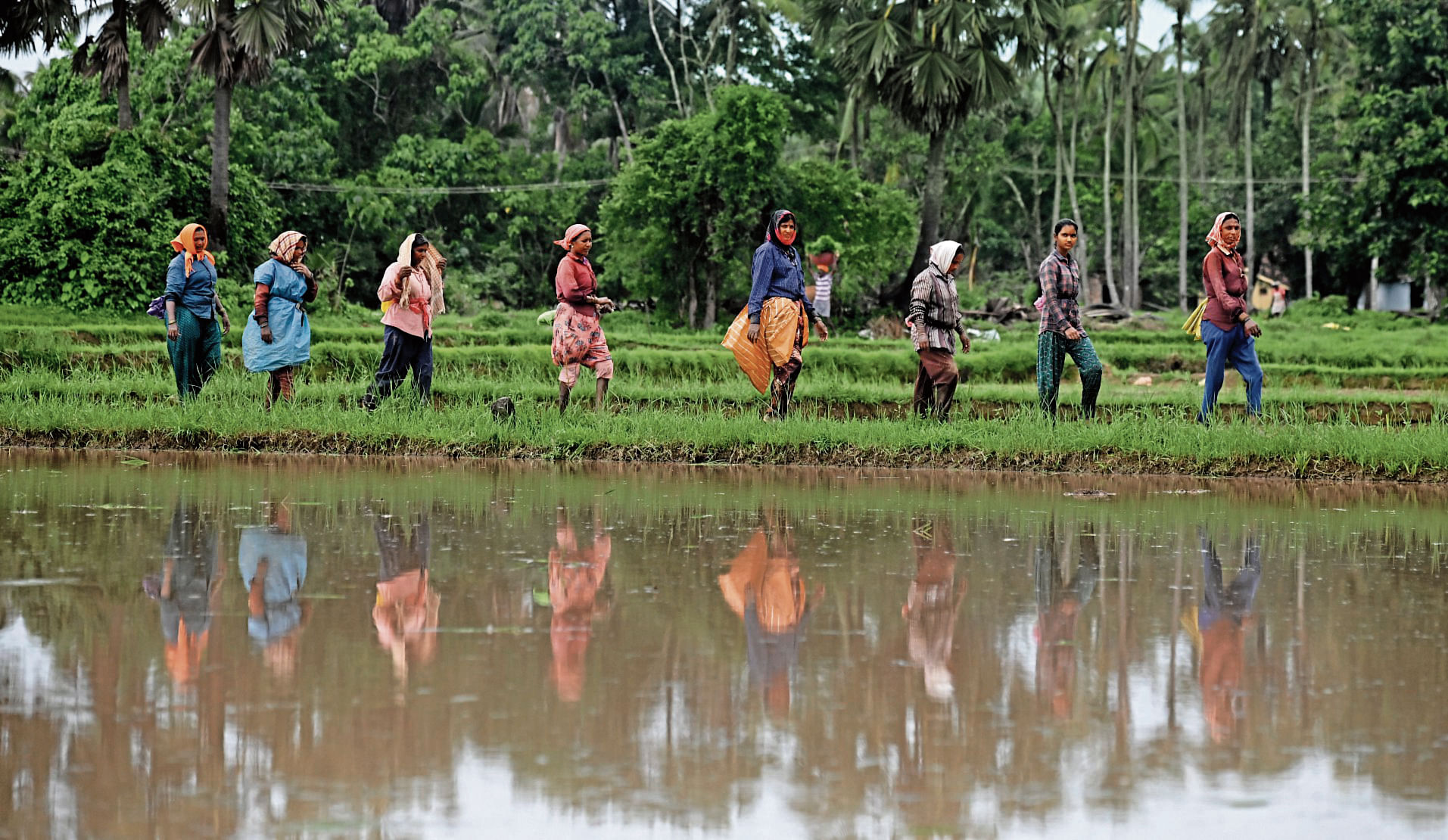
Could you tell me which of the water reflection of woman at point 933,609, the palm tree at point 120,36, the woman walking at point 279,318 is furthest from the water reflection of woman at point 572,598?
the palm tree at point 120,36

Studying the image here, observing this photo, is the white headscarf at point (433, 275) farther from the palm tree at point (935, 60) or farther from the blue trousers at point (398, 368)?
the palm tree at point (935, 60)

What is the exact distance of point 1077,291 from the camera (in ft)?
37.3

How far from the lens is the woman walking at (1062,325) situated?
11172 mm

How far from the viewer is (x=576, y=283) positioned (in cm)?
1191

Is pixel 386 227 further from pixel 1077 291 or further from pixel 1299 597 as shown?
pixel 1299 597

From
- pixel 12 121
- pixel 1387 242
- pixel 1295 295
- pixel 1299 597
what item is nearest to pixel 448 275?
pixel 12 121

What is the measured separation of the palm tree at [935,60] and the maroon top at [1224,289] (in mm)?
22353

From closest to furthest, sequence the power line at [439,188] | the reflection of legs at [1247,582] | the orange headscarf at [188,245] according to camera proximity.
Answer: the reflection of legs at [1247,582]
the orange headscarf at [188,245]
the power line at [439,188]

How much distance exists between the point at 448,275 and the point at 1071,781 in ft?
132

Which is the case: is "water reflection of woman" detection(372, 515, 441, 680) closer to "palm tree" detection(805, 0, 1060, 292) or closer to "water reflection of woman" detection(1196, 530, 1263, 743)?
"water reflection of woman" detection(1196, 530, 1263, 743)

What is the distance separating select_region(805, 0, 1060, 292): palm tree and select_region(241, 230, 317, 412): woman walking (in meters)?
22.6

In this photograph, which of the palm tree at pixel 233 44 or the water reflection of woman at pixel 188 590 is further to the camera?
the palm tree at pixel 233 44

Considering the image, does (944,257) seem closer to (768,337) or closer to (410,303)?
(768,337)

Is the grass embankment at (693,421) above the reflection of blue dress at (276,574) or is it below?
above
